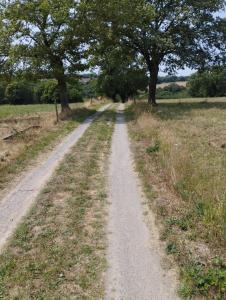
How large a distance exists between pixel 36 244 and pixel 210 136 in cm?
1179

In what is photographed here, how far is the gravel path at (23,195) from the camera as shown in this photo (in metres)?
7.59

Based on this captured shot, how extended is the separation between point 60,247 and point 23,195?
3.20m

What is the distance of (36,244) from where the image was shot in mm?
6703

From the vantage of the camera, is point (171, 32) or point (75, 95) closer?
point (171, 32)

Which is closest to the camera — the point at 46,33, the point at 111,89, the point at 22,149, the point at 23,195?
the point at 23,195

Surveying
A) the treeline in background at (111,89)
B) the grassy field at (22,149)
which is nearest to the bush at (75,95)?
the treeline in background at (111,89)

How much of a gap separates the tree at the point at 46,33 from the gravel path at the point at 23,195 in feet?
53.2

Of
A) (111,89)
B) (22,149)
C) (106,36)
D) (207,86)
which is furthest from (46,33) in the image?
(207,86)

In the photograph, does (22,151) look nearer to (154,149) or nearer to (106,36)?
(154,149)

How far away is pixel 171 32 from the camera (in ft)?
118

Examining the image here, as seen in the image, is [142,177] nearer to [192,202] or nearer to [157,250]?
[192,202]

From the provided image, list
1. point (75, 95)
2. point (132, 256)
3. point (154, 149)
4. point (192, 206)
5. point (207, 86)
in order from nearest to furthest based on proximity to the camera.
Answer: point (132, 256), point (192, 206), point (154, 149), point (75, 95), point (207, 86)

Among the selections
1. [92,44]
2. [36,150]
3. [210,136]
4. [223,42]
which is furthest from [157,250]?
[223,42]

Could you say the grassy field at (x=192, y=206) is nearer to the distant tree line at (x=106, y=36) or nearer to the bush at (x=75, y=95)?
the distant tree line at (x=106, y=36)
